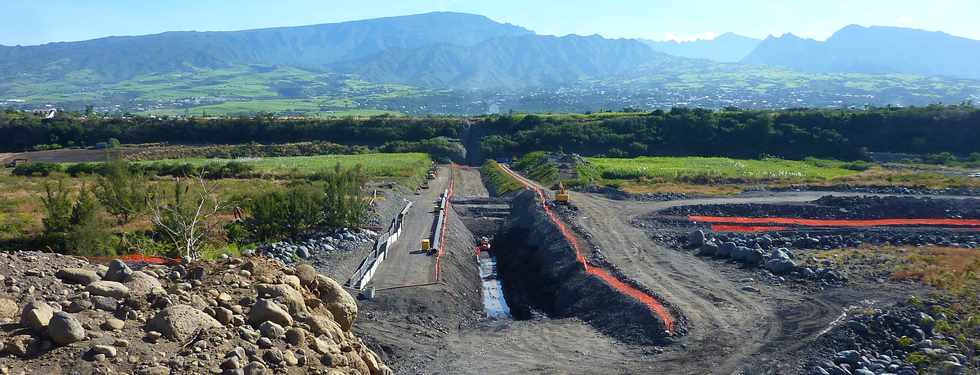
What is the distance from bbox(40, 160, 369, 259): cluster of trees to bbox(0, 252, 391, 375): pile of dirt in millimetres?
7929

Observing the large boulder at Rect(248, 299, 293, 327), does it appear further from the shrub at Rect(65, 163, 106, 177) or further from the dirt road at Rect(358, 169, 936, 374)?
the shrub at Rect(65, 163, 106, 177)

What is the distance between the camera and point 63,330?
29.8 ft

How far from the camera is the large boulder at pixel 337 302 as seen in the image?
14672mm

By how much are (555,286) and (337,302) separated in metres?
12.8

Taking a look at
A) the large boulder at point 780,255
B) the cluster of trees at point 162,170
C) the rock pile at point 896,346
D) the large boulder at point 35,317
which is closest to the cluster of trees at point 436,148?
the cluster of trees at point 162,170

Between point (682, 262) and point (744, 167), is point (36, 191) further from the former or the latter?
point (744, 167)

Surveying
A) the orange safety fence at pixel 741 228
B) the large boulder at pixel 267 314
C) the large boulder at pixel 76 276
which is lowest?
the orange safety fence at pixel 741 228

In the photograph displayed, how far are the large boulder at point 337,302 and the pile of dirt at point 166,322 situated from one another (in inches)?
17.0

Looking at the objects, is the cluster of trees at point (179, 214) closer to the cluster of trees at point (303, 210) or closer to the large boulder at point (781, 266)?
the cluster of trees at point (303, 210)

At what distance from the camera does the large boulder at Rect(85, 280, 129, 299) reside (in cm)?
1088

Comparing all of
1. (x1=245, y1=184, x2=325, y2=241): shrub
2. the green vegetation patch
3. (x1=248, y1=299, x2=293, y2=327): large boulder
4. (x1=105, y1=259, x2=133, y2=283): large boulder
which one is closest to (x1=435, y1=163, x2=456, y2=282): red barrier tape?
the green vegetation patch

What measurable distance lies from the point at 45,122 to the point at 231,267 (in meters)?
97.0

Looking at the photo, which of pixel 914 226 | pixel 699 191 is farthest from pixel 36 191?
pixel 914 226

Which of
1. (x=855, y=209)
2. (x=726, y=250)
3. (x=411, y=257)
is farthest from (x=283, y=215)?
(x=855, y=209)
